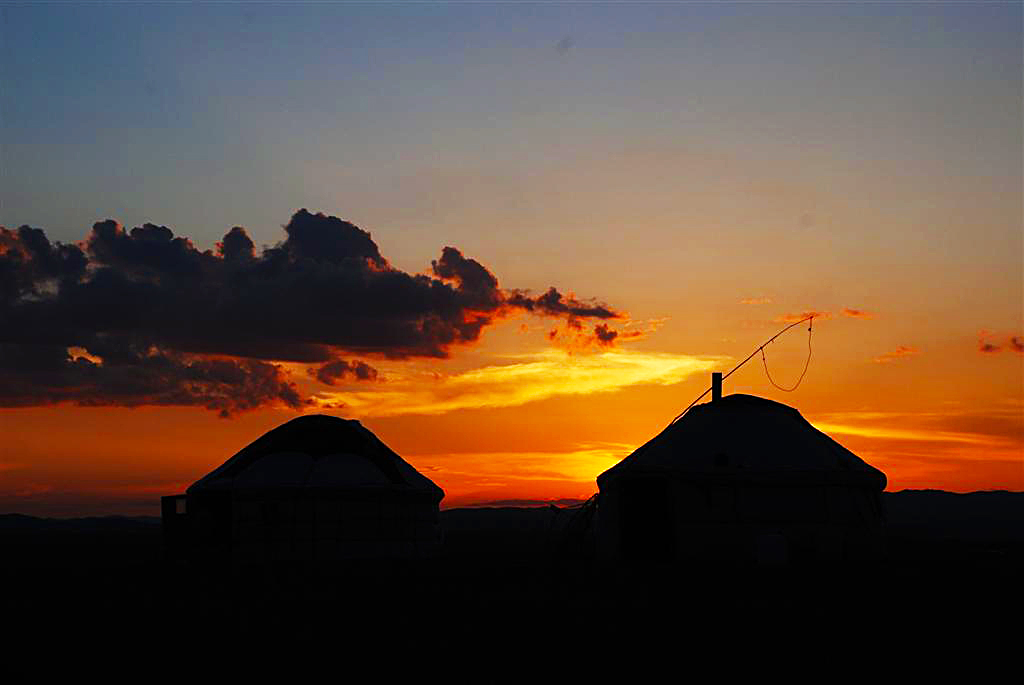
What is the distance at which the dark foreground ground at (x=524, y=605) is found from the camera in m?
16.3

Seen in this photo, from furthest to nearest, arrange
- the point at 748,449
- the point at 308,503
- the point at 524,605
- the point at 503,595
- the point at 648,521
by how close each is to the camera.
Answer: the point at 308,503
the point at 648,521
the point at 748,449
the point at 503,595
the point at 524,605

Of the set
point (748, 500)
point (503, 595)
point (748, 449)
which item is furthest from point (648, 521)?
point (503, 595)

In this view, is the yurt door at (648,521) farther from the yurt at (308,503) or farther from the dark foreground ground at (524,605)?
the yurt at (308,503)

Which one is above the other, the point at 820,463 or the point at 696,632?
the point at 820,463

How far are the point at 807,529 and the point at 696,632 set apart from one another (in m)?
14.0

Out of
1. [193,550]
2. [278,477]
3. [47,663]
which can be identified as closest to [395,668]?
[47,663]

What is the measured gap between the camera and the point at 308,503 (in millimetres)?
34219

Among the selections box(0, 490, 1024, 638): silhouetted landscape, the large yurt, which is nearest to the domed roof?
the large yurt

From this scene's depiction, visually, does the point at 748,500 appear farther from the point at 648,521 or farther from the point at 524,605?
the point at 524,605

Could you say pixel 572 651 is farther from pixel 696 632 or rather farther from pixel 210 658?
pixel 210 658

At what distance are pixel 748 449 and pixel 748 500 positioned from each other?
55.8 inches

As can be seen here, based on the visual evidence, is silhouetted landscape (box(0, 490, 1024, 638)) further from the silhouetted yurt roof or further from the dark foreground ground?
the silhouetted yurt roof

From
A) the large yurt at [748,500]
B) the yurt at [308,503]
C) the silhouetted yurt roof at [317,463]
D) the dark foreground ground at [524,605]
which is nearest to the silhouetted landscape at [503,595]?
the dark foreground ground at [524,605]

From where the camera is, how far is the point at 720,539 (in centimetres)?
2930
